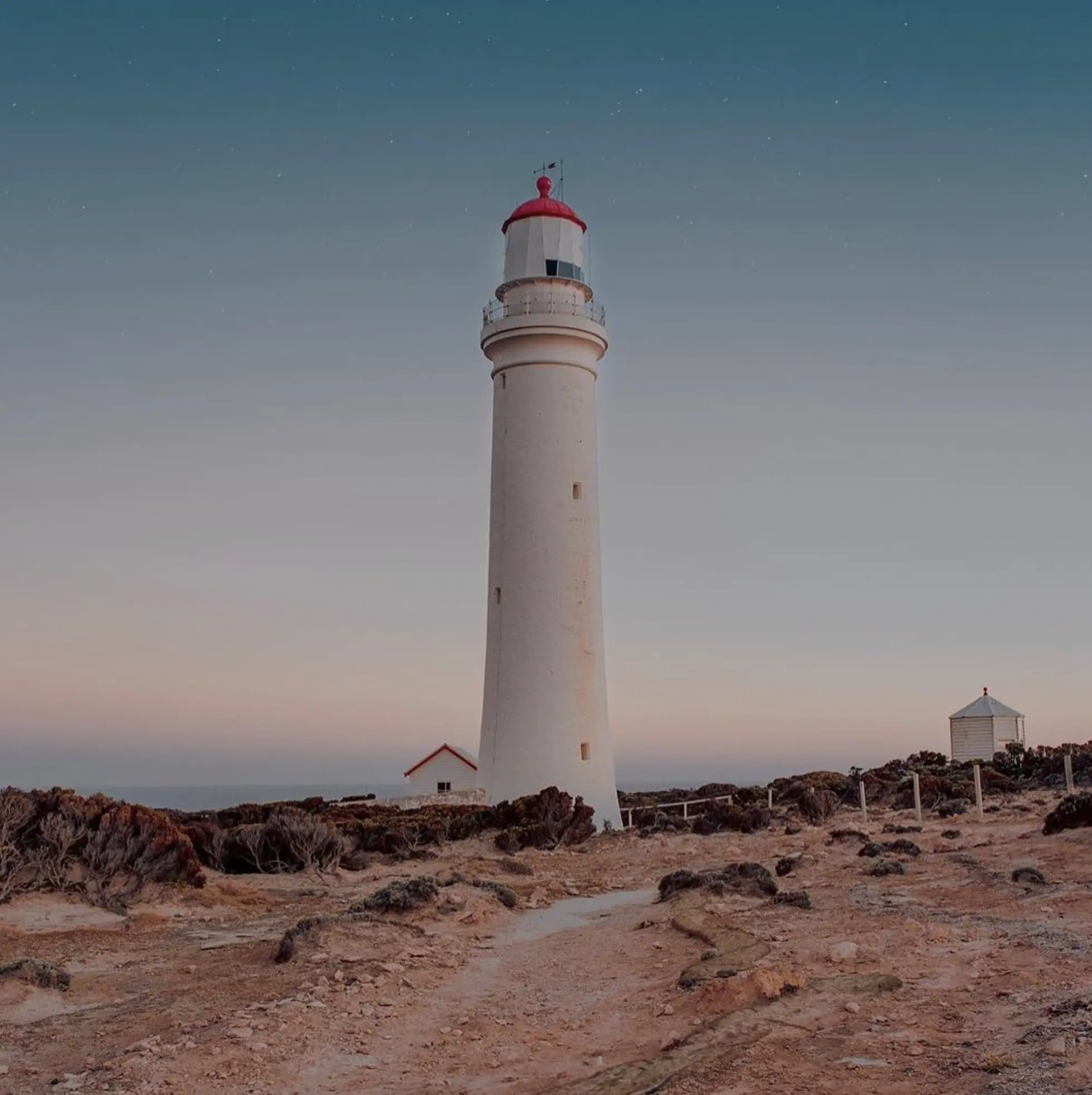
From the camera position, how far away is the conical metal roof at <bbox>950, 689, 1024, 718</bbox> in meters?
37.3

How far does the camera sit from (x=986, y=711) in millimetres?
37469

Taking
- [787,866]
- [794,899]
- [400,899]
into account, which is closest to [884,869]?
[787,866]

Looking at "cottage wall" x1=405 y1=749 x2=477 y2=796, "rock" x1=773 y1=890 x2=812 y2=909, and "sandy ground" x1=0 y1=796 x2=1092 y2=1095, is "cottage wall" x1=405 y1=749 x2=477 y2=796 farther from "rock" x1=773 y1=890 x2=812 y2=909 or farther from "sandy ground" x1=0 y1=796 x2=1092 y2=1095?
"rock" x1=773 y1=890 x2=812 y2=909

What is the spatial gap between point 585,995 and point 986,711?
32282mm

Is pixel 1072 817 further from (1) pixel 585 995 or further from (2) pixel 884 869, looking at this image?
(1) pixel 585 995

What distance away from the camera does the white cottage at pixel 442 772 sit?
28219 millimetres

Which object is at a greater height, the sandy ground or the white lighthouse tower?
the white lighthouse tower

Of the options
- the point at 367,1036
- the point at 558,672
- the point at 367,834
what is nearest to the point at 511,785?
the point at 558,672

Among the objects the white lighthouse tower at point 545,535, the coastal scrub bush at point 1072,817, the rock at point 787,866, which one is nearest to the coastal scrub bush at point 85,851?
the rock at point 787,866

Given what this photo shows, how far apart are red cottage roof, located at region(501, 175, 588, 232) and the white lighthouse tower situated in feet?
0.14

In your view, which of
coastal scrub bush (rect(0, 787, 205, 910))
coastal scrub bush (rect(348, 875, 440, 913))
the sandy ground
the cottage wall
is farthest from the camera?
the cottage wall

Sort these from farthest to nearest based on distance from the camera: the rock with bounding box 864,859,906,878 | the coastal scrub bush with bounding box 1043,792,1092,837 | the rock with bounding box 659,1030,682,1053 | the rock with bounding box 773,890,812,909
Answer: the coastal scrub bush with bounding box 1043,792,1092,837, the rock with bounding box 864,859,906,878, the rock with bounding box 773,890,812,909, the rock with bounding box 659,1030,682,1053

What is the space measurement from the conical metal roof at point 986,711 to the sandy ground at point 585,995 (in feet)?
82.0

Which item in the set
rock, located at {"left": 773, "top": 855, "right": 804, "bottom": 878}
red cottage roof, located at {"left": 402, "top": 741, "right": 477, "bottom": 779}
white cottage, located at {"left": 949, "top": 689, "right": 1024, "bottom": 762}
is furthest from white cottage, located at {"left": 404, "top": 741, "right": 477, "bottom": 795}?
white cottage, located at {"left": 949, "top": 689, "right": 1024, "bottom": 762}
